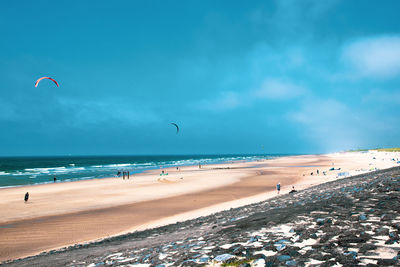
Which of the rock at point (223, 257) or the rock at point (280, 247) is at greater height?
the rock at point (280, 247)

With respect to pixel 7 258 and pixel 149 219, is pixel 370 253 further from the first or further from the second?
pixel 149 219

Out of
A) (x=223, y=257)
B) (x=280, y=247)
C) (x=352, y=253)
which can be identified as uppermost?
(x=352, y=253)

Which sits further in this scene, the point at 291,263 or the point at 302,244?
the point at 302,244

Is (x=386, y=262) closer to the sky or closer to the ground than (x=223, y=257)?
closer to the sky

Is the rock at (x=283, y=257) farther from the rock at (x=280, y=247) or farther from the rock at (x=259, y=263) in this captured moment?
the rock at (x=280, y=247)

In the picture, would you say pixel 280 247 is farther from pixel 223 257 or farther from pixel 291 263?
pixel 223 257

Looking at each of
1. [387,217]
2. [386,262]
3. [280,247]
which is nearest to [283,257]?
[280,247]

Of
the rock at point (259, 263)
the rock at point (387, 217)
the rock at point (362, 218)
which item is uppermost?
the rock at point (387, 217)

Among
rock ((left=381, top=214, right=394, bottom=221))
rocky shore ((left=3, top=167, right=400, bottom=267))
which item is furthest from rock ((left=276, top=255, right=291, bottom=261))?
rock ((left=381, top=214, right=394, bottom=221))

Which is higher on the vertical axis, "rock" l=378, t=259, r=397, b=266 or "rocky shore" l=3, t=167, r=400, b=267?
"rock" l=378, t=259, r=397, b=266

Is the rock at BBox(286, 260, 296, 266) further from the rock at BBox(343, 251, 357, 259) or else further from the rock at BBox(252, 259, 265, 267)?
the rock at BBox(343, 251, 357, 259)

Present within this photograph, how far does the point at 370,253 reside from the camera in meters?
5.01

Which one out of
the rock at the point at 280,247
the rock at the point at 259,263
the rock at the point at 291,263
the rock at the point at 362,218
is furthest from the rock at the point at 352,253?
the rock at the point at 362,218

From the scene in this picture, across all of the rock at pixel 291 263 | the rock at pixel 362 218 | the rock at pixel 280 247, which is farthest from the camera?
the rock at pixel 362 218
